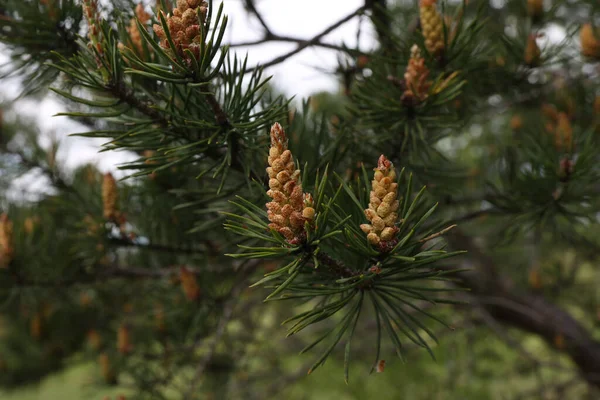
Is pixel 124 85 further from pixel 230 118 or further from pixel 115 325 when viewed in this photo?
pixel 115 325

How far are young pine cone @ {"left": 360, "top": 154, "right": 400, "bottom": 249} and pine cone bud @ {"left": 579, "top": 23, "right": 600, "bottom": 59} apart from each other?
25.8 inches

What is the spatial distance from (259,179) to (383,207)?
5.8 inches

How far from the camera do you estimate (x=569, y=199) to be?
652 mm


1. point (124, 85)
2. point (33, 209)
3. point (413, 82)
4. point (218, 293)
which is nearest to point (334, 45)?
point (413, 82)

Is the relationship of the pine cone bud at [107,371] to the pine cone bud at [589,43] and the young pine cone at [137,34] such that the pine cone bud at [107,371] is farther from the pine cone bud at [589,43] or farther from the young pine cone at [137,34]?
the pine cone bud at [589,43]

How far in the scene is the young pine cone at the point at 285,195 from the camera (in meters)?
0.36

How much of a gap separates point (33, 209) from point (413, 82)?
0.80 meters

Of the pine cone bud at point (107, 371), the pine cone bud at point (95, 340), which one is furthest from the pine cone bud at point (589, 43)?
the pine cone bud at point (95, 340)

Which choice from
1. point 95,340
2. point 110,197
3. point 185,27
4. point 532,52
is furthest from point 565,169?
point 95,340

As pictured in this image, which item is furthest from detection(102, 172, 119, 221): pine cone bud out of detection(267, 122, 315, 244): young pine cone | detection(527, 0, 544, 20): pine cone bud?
detection(527, 0, 544, 20): pine cone bud

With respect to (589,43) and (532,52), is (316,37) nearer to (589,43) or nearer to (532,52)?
(532,52)

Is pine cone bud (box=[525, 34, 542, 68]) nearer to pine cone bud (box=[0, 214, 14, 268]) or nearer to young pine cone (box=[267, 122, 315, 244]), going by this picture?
young pine cone (box=[267, 122, 315, 244])

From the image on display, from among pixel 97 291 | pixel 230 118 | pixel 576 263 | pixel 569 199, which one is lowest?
pixel 576 263

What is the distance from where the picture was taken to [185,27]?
40cm
